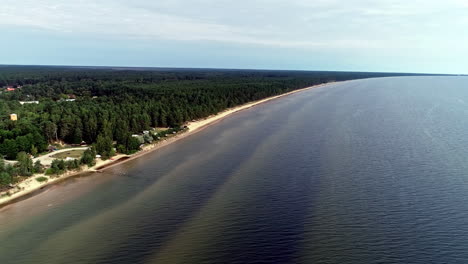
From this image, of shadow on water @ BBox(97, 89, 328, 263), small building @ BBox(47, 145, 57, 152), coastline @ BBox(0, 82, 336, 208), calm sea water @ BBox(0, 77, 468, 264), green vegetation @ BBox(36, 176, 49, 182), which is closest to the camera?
calm sea water @ BBox(0, 77, 468, 264)

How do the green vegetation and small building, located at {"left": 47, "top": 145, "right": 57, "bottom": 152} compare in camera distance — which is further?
small building, located at {"left": 47, "top": 145, "right": 57, "bottom": 152}

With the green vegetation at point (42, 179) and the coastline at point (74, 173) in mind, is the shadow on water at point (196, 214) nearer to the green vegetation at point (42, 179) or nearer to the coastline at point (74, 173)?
the coastline at point (74, 173)

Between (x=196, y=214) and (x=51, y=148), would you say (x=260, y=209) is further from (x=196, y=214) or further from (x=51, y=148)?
(x=51, y=148)

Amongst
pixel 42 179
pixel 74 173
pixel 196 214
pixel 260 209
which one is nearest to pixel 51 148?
pixel 74 173

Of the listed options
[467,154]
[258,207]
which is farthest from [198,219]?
[467,154]

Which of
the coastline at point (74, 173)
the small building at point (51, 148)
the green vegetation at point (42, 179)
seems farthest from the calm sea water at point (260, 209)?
the small building at point (51, 148)

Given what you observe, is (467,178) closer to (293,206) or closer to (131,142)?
(293,206)

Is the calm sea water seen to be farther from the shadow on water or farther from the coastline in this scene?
the coastline

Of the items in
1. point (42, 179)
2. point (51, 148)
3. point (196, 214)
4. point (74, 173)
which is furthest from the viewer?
point (51, 148)

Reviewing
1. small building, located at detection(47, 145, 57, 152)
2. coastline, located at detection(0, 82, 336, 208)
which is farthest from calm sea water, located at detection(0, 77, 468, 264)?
small building, located at detection(47, 145, 57, 152)
